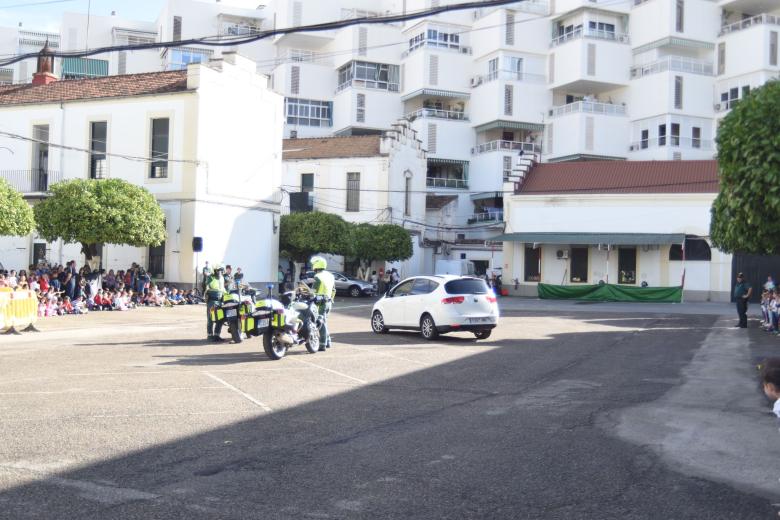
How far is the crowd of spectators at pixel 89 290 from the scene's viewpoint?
24.9 m

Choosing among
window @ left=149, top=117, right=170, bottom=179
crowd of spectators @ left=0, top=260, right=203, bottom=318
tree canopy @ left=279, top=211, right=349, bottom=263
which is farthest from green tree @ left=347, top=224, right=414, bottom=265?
crowd of spectators @ left=0, top=260, right=203, bottom=318

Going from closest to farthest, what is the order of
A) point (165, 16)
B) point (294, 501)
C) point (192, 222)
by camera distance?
point (294, 501), point (192, 222), point (165, 16)

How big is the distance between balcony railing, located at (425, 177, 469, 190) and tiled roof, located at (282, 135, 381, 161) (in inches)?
360

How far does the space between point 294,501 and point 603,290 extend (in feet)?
122

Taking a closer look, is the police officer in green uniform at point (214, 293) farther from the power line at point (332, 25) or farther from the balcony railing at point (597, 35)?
the balcony railing at point (597, 35)

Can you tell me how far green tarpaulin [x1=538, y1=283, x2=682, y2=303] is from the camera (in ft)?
130

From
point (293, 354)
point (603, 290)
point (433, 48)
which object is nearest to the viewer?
point (293, 354)

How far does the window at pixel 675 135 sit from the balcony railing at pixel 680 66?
390cm

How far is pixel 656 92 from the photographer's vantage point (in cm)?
5738

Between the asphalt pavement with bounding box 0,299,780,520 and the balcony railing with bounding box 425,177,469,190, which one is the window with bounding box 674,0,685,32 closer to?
the balcony railing with bounding box 425,177,469,190

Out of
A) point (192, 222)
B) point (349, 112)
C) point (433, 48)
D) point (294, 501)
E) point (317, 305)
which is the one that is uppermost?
point (433, 48)

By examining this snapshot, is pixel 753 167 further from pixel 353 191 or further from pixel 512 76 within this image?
pixel 512 76

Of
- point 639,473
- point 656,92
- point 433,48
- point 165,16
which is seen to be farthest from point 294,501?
point 165,16

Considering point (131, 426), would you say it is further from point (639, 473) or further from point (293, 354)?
point (293, 354)
